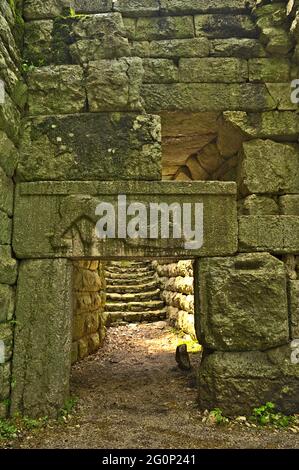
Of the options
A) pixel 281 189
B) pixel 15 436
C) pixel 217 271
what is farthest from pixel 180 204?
pixel 15 436

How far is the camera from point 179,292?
7738 millimetres

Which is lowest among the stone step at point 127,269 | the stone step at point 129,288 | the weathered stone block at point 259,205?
the stone step at point 129,288

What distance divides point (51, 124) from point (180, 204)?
155 centimetres

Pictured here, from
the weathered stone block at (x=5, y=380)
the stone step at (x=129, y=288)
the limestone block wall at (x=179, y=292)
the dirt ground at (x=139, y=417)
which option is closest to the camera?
the dirt ground at (x=139, y=417)

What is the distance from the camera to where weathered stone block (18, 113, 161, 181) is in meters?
3.51

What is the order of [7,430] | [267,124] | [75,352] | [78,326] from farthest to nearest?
[78,326] → [75,352] → [267,124] → [7,430]

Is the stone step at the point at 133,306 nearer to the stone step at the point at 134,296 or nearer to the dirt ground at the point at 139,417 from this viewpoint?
the stone step at the point at 134,296

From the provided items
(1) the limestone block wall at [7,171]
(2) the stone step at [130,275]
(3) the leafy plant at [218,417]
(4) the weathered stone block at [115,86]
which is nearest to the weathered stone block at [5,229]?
(1) the limestone block wall at [7,171]

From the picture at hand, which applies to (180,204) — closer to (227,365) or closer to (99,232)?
(99,232)

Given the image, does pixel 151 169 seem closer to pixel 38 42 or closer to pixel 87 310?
pixel 38 42

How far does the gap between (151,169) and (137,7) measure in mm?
1957

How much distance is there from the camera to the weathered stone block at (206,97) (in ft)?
12.3

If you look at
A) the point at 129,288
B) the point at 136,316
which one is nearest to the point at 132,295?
the point at 129,288

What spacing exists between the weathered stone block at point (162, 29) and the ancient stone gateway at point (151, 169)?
14mm
